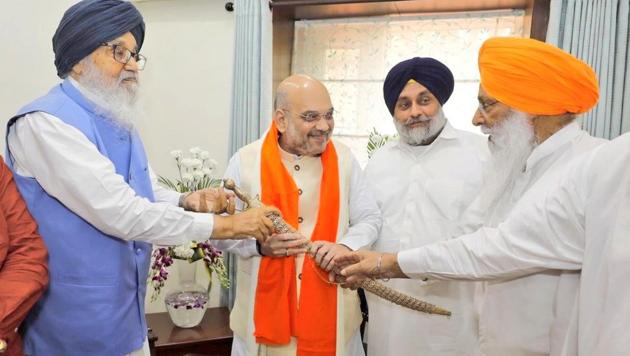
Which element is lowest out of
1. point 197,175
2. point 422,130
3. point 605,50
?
point 197,175

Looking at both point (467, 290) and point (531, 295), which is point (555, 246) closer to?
point (531, 295)

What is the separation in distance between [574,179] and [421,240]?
94 cm

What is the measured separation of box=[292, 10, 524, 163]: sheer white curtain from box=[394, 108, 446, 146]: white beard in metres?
1.50

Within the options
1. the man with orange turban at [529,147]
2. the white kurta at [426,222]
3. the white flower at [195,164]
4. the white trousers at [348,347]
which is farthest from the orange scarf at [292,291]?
the white flower at [195,164]

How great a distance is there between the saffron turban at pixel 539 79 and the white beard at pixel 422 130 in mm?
571

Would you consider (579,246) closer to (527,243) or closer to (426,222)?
(527,243)

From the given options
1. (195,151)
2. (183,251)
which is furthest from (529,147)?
(195,151)

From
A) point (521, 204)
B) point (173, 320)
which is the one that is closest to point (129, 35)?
point (521, 204)

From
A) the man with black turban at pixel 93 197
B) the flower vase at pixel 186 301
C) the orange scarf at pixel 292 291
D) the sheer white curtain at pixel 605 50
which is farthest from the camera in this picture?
the flower vase at pixel 186 301

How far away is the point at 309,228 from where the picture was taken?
209 cm

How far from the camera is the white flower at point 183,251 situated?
2.94 meters

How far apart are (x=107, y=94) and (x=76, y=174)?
0.34 meters

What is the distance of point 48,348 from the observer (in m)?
1.55

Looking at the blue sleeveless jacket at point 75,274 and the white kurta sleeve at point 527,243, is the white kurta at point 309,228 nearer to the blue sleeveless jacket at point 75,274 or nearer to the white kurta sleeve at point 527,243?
the white kurta sleeve at point 527,243
